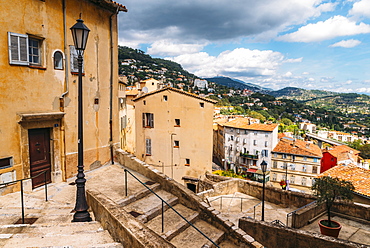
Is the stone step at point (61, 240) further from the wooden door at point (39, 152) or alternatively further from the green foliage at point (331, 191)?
the green foliage at point (331, 191)

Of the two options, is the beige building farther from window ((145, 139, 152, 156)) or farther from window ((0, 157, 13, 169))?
window ((0, 157, 13, 169))

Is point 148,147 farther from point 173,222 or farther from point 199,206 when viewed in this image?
point 173,222

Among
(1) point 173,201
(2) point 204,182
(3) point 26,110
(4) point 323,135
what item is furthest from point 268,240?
(4) point 323,135

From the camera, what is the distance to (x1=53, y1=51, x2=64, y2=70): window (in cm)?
943

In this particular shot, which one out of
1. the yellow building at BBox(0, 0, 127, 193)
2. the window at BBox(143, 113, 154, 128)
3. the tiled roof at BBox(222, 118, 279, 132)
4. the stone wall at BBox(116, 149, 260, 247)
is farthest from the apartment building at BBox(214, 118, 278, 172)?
the yellow building at BBox(0, 0, 127, 193)

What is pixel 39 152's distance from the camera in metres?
9.10

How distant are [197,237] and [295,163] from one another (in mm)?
43835

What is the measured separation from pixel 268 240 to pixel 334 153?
175 feet

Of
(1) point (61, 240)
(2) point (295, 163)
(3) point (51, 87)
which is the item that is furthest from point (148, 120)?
(2) point (295, 163)

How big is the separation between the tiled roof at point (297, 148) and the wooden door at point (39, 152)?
4479 centimetres

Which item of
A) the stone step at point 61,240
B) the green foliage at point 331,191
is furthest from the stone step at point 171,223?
the green foliage at point 331,191

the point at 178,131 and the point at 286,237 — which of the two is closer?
the point at 286,237

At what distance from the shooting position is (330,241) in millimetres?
7633

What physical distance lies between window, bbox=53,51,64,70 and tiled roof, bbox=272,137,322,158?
44.9 metres
